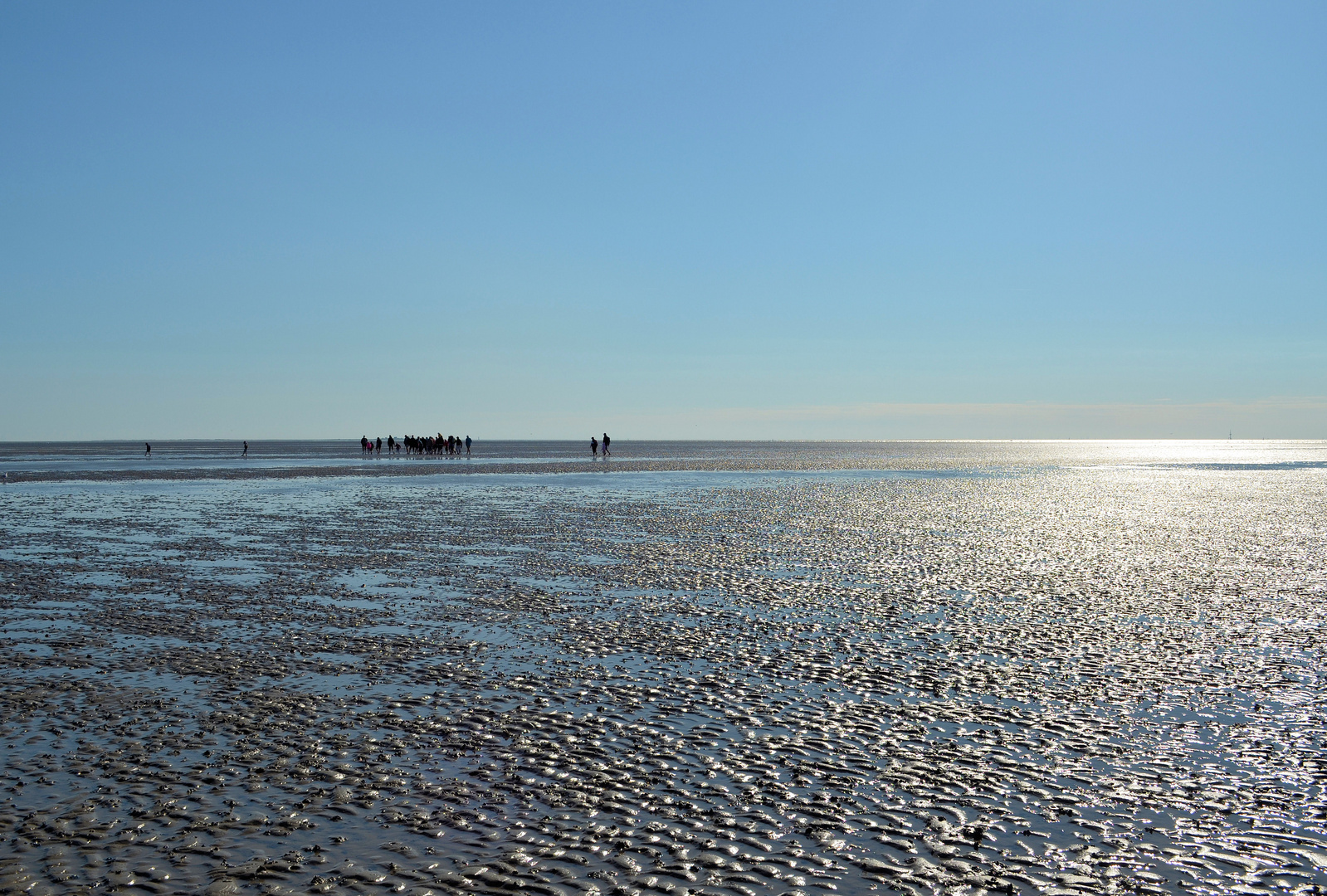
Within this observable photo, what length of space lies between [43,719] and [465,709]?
4195mm

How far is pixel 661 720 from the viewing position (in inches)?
385

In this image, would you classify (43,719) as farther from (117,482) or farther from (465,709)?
(117,482)

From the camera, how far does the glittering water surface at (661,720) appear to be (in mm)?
6574

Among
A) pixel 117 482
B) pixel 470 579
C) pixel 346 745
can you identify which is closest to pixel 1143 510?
pixel 470 579

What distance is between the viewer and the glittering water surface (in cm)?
657

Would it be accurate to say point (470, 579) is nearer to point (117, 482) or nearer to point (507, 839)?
point (507, 839)

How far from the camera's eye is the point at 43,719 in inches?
378

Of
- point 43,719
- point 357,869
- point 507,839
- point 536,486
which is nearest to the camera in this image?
point 357,869

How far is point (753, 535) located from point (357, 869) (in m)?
21.6

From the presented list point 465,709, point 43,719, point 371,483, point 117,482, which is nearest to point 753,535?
point 465,709

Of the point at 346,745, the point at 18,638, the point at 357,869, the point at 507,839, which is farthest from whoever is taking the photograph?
the point at 18,638

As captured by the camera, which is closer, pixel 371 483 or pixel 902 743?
pixel 902 743

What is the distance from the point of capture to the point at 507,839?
6.85 metres

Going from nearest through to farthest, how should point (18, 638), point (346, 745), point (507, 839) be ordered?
point (507, 839) < point (346, 745) < point (18, 638)
